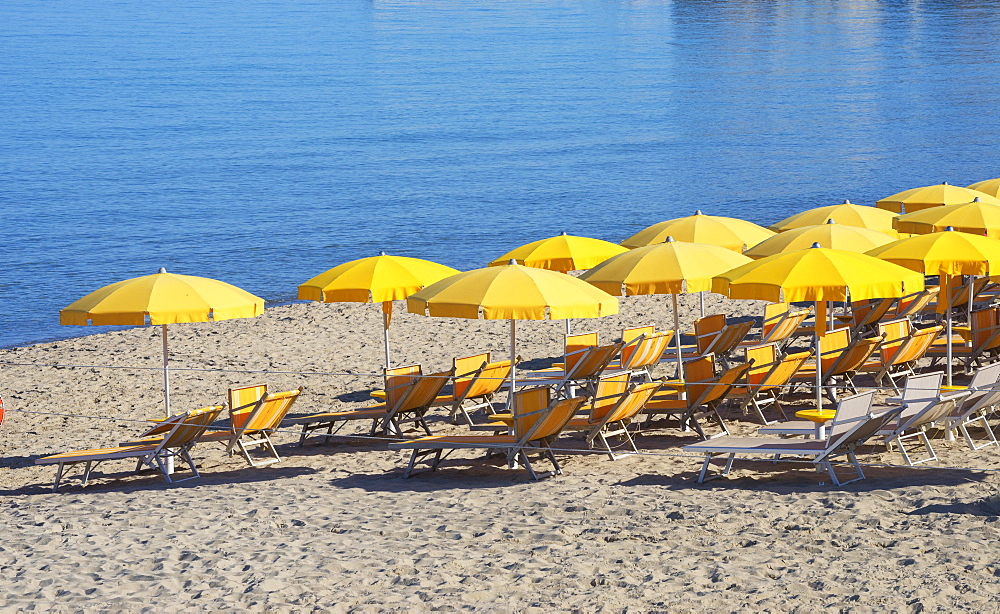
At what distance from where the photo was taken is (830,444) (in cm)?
707

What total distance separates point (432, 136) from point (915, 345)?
58.0 meters

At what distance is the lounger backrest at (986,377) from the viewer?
769cm

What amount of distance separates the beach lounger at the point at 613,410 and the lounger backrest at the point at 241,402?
2505 millimetres

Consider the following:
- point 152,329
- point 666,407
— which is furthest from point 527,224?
point 666,407

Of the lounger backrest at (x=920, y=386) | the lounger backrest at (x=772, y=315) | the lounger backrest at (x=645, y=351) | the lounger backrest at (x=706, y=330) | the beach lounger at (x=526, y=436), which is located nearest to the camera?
the lounger backrest at (x=920, y=386)

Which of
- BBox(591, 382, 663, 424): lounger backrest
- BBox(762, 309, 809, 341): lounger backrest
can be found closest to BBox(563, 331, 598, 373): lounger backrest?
BBox(762, 309, 809, 341): lounger backrest

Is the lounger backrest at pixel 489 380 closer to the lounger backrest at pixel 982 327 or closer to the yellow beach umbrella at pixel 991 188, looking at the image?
the lounger backrest at pixel 982 327

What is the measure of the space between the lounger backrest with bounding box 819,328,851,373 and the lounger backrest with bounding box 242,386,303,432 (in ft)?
14.7

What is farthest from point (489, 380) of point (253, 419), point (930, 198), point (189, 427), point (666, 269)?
point (930, 198)

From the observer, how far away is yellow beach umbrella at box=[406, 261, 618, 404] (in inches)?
332

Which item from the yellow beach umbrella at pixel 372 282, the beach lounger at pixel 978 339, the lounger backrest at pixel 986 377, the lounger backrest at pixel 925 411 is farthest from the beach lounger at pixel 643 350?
the lounger backrest at pixel 986 377

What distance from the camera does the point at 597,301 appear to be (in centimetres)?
870

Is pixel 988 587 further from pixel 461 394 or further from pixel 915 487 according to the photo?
pixel 461 394

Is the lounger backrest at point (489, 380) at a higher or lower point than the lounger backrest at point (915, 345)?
lower
